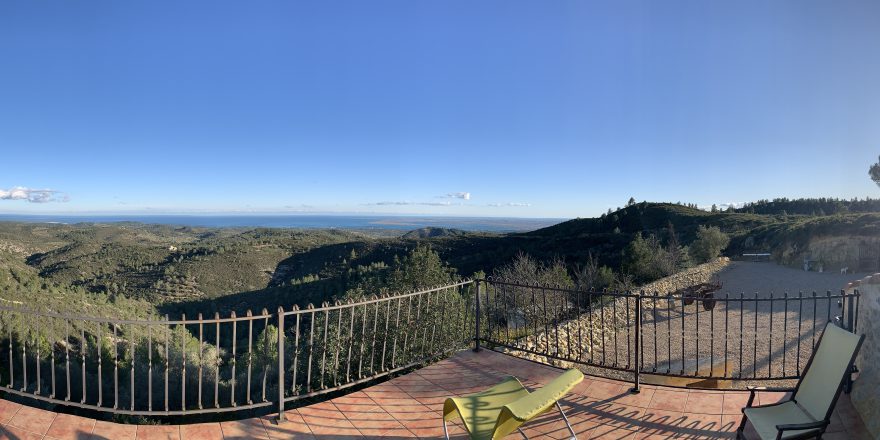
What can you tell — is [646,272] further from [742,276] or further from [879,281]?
[879,281]

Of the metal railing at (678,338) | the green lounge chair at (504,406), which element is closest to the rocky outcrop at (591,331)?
the metal railing at (678,338)

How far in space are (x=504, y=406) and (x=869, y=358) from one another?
2.98 metres

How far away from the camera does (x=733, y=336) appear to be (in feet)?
32.1

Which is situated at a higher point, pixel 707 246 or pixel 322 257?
pixel 707 246

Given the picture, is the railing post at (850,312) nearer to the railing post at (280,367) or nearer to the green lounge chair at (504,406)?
the green lounge chair at (504,406)

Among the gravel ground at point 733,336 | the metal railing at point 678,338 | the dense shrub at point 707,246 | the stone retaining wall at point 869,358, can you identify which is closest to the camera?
the stone retaining wall at point 869,358

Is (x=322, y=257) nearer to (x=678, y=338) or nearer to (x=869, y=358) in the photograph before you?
(x=678, y=338)

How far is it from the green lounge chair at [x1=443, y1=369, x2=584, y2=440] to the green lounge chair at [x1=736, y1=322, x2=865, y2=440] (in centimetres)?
119

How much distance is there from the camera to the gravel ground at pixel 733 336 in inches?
231

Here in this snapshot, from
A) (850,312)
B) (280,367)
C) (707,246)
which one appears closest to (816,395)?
(850,312)

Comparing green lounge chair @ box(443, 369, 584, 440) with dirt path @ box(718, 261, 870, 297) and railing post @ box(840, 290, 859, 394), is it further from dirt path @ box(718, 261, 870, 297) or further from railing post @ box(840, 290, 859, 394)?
dirt path @ box(718, 261, 870, 297)

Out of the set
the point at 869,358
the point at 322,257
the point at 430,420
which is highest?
the point at 869,358

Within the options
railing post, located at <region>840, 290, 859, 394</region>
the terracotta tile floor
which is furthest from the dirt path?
the terracotta tile floor

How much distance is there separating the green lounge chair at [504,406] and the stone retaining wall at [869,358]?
208cm
